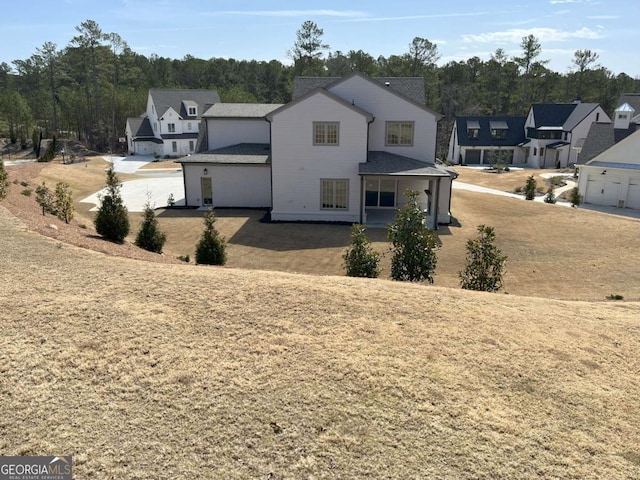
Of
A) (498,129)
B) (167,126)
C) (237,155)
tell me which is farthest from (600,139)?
(167,126)

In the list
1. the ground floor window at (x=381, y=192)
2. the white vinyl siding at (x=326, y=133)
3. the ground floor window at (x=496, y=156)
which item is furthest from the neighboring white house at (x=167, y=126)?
the white vinyl siding at (x=326, y=133)

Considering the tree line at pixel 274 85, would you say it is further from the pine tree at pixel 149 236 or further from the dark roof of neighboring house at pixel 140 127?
the pine tree at pixel 149 236

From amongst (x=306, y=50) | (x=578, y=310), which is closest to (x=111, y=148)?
(x=306, y=50)

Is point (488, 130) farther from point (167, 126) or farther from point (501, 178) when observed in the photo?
point (167, 126)

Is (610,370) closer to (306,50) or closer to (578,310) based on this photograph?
(578,310)

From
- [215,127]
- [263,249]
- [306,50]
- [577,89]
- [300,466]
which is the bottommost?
[263,249]

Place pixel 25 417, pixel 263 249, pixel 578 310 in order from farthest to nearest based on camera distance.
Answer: pixel 263 249 → pixel 578 310 → pixel 25 417

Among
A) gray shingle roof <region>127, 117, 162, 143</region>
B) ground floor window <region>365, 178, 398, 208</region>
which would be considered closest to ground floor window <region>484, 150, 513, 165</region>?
ground floor window <region>365, 178, 398, 208</region>
